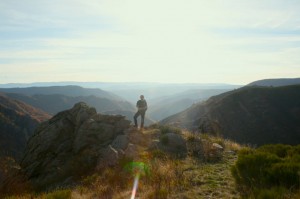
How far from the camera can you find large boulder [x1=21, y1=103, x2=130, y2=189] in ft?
50.1

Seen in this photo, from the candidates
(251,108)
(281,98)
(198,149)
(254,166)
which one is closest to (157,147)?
(198,149)

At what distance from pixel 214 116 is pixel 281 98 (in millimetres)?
28273

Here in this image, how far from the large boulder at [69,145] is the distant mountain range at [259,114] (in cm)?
6307

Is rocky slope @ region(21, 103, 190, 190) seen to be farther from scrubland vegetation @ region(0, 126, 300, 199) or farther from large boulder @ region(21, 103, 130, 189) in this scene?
scrubland vegetation @ region(0, 126, 300, 199)

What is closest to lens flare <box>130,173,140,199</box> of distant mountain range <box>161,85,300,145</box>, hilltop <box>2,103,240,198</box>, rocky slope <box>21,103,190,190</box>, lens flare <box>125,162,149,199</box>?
lens flare <box>125,162,149,199</box>

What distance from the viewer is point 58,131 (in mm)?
18922

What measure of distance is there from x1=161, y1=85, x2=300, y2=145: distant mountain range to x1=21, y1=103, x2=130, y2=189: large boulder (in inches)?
2483

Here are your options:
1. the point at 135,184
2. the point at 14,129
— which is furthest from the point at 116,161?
the point at 14,129

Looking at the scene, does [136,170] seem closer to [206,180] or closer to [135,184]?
[135,184]

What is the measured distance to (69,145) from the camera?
1803 centimetres

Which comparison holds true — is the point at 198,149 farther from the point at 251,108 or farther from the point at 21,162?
the point at 251,108

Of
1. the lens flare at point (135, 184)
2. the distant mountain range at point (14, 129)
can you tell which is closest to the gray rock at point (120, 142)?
the lens flare at point (135, 184)

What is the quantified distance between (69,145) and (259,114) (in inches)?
3731

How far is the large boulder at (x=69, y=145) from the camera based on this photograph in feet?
50.1
